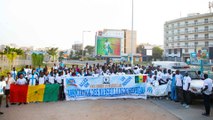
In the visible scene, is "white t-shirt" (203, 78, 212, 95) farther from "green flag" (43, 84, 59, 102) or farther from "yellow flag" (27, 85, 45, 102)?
"yellow flag" (27, 85, 45, 102)

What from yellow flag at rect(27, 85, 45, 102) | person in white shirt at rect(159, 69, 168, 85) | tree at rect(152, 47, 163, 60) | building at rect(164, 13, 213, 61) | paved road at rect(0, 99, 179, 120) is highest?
building at rect(164, 13, 213, 61)

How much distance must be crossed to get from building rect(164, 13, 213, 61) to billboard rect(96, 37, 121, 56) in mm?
40158

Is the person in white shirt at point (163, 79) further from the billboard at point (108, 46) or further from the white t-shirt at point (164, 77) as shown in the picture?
the billboard at point (108, 46)

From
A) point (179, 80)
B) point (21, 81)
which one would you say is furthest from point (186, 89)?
point (21, 81)

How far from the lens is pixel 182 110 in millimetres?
11055

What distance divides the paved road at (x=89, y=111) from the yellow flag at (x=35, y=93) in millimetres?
531

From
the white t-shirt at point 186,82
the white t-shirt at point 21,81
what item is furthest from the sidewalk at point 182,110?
the white t-shirt at point 21,81

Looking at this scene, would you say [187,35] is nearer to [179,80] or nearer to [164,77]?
[164,77]

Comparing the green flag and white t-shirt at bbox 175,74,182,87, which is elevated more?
white t-shirt at bbox 175,74,182,87

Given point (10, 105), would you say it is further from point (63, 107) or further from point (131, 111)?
point (131, 111)

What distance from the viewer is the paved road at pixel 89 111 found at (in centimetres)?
970

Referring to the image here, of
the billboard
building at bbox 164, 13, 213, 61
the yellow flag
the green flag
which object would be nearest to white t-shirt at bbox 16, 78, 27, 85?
the yellow flag

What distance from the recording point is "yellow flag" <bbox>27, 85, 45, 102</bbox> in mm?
12845

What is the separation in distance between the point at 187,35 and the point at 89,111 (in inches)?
3435
